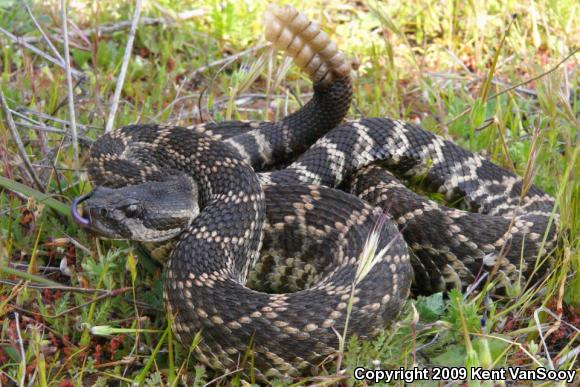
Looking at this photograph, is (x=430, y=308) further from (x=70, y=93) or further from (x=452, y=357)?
(x=70, y=93)

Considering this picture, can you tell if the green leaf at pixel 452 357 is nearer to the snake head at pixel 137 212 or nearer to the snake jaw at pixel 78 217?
the snake head at pixel 137 212

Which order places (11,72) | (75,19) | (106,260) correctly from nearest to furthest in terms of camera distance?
(106,260) → (11,72) → (75,19)

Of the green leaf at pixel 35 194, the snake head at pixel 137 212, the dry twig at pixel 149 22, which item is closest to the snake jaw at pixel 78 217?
the snake head at pixel 137 212

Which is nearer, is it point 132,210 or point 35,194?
point 132,210

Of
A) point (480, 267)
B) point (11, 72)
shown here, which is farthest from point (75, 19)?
point (480, 267)

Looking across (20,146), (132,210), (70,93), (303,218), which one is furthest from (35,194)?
(303,218)

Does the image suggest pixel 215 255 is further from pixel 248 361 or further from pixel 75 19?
pixel 75 19
